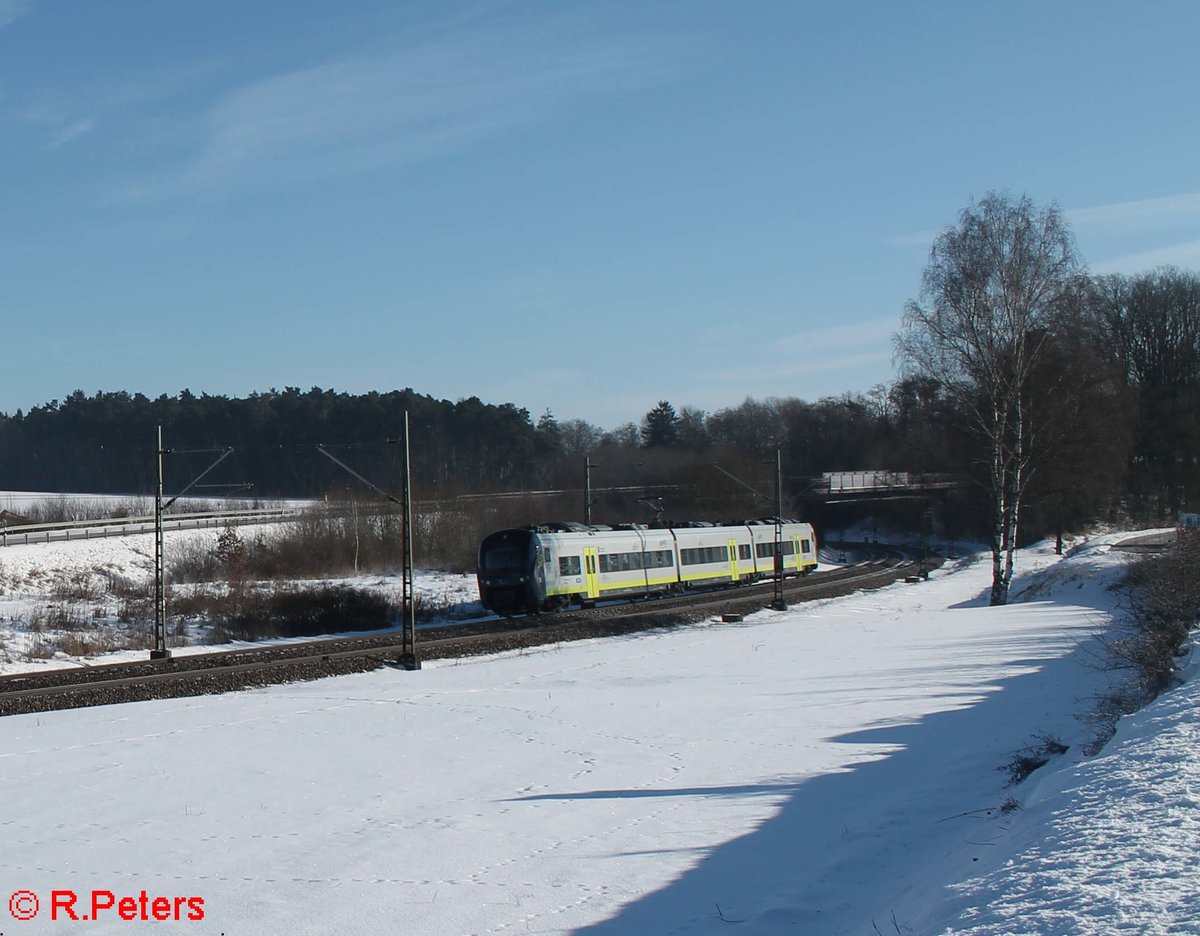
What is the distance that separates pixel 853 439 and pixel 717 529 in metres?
45.2

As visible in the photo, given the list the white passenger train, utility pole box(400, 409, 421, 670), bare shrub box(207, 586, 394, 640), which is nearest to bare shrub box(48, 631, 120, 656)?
bare shrub box(207, 586, 394, 640)

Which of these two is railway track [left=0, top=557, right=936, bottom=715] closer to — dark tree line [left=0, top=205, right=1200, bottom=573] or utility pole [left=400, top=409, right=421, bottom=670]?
utility pole [left=400, top=409, right=421, bottom=670]

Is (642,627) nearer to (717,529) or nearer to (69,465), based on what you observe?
Result: (717,529)

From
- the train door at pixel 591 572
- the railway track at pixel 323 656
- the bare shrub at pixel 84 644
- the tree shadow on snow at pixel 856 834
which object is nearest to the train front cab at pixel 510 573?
the railway track at pixel 323 656

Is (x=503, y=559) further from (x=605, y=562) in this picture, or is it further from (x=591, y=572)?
(x=605, y=562)

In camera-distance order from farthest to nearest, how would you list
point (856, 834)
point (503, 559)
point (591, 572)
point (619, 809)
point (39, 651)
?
point (591, 572)
point (503, 559)
point (39, 651)
point (619, 809)
point (856, 834)

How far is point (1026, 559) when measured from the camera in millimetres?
55688

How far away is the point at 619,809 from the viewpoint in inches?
429

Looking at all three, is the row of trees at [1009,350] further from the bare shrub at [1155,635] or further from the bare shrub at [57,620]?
the bare shrub at [57,620]

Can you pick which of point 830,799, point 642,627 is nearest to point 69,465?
point 642,627

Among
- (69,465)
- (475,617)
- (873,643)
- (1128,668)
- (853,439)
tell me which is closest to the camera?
(1128,668)

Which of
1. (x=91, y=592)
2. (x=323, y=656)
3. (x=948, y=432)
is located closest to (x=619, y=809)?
(x=323, y=656)

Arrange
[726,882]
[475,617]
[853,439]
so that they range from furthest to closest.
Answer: [853,439]
[475,617]
[726,882]

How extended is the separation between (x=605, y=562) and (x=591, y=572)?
1056mm
